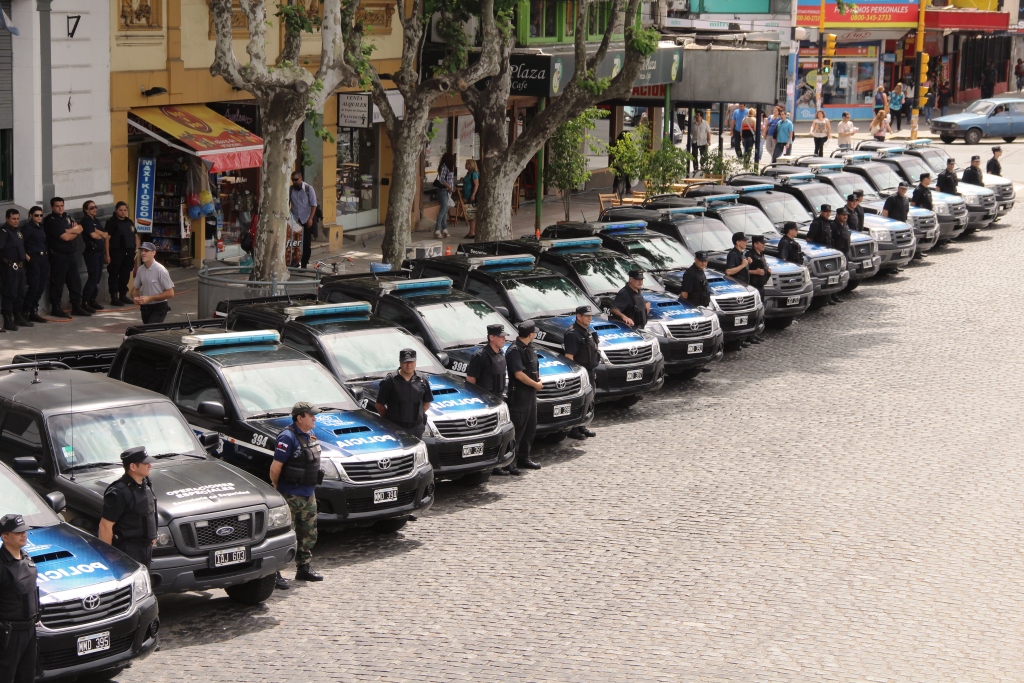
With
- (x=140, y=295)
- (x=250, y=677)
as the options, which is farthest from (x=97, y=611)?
(x=140, y=295)

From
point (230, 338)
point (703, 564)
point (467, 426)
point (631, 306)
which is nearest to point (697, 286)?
point (631, 306)

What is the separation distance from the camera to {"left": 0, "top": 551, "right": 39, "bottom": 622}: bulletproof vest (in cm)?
871

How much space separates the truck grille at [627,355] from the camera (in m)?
17.3

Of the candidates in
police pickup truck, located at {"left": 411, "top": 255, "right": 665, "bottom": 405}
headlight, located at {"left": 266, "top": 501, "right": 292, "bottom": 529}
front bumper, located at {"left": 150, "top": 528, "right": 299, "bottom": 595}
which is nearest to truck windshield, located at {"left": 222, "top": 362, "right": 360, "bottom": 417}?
headlight, located at {"left": 266, "top": 501, "right": 292, "bottom": 529}

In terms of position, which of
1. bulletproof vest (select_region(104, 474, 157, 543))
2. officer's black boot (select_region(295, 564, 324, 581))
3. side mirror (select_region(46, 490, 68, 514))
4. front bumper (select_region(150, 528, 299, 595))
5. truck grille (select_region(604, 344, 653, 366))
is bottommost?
officer's black boot (select_region(295, 564, 324, 581))

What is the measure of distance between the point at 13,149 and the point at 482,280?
768cm

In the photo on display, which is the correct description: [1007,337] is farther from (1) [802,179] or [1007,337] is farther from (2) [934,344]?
(1) [802,179]

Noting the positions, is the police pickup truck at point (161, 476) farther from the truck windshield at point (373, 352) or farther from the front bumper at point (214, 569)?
the truck windshield at point (373, 352)

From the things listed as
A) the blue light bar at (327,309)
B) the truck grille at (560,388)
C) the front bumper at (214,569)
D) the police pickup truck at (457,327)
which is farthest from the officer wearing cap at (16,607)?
the truck grille at (560,388)

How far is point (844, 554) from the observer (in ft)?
41.6

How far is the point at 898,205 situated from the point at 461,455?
15972 mm

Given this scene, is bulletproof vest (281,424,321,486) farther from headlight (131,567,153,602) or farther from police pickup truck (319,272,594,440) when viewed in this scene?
police pickup truck (319,272,594,440)

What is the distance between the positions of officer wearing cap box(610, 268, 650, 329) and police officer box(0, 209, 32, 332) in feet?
25.9

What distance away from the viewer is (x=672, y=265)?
21.3m
